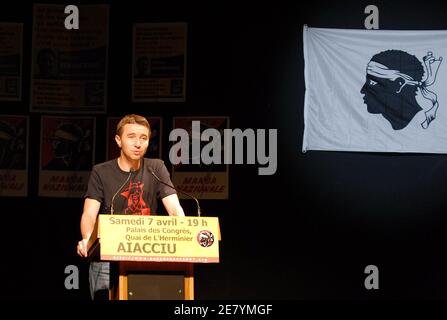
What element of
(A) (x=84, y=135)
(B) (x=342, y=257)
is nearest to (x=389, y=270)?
(B) (x=342, y=257)

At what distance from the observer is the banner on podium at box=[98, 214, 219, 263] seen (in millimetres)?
4109

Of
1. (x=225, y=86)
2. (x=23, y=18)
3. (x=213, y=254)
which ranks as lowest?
(x=213, y=254)

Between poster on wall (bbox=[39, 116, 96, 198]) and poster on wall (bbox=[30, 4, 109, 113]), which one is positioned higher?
poster on wall (bbox=[30, 4, 109, 113])

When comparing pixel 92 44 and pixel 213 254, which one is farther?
pixel 92 44

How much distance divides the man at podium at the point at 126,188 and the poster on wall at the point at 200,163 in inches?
68.5

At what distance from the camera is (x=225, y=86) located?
6684mm

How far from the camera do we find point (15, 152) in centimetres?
663

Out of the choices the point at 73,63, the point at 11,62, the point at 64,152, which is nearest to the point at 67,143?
the point at 64,152

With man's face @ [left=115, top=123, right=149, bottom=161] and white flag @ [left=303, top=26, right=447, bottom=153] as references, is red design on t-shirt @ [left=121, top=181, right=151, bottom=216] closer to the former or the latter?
man's face @ [left=115, top=123, right=149, bottom=161]

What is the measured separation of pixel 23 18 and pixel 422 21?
3.10 m

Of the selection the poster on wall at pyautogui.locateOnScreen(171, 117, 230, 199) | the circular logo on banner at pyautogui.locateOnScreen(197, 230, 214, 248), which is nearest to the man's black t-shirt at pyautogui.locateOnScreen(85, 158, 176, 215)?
the circular logo on banner at pyautogui.locateOnScreen(197, 230, 214, 248)

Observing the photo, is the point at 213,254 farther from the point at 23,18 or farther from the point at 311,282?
the point at 23,18

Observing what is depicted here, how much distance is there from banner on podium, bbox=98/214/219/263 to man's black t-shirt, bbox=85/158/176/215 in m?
0.58

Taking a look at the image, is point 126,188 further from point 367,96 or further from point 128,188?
point 367,96
